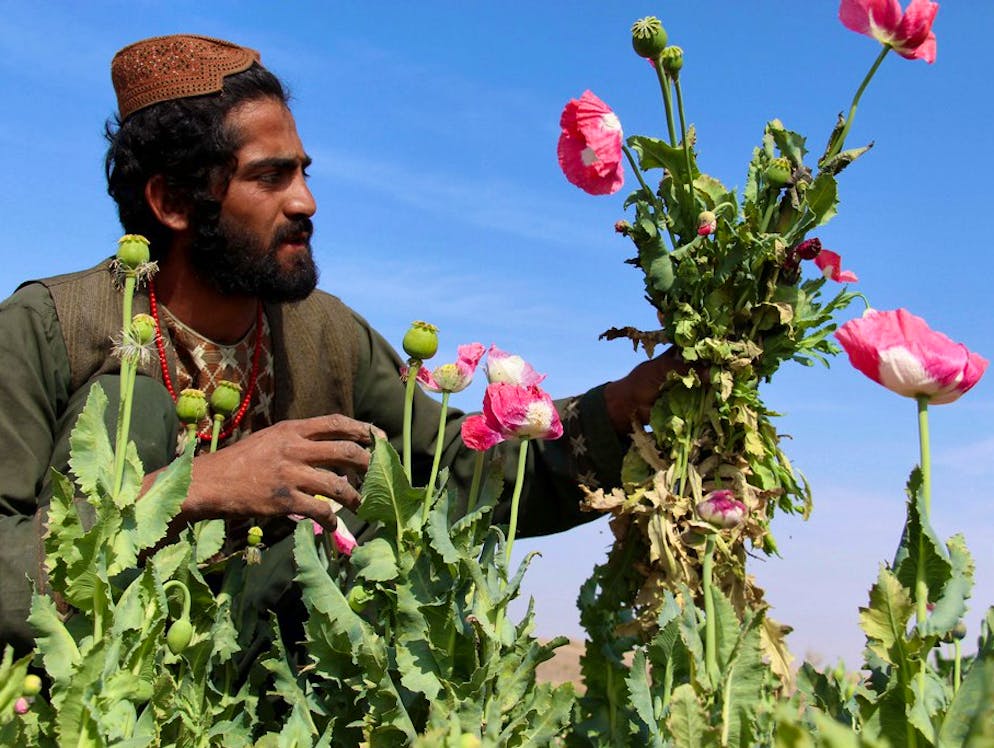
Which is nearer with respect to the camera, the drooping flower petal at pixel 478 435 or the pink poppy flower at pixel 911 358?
the pink poppy flower at pixel 911 358

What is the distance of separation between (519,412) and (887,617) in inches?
25.4

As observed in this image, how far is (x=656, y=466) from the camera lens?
212 cm

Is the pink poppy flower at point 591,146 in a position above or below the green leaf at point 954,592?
above

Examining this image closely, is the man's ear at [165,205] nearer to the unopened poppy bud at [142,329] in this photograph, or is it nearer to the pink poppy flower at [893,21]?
the unopened poppy bud at [142,329]

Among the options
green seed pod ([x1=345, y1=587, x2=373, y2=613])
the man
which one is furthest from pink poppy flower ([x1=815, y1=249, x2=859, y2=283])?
green seed pod ([x1=345, y1=587, x2=373, y2=613])

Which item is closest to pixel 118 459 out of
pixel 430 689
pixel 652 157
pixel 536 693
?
pixel 430 689

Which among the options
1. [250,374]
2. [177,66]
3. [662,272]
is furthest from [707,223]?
[177,66]

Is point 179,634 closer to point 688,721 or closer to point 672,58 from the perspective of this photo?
point 688,721

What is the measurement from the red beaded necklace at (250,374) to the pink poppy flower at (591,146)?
1.06 metres

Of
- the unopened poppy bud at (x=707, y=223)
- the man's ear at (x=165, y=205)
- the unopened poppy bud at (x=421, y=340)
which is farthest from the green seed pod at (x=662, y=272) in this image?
the man's ear at (x=165, y=205)

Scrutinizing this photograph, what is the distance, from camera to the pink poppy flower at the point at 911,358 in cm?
148

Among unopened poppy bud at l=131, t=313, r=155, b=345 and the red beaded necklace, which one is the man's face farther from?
unopened poppy bud at l=131, t=313, r=155, b=345

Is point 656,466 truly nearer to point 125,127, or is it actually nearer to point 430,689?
point 430,689

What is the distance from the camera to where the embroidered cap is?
124 inches
